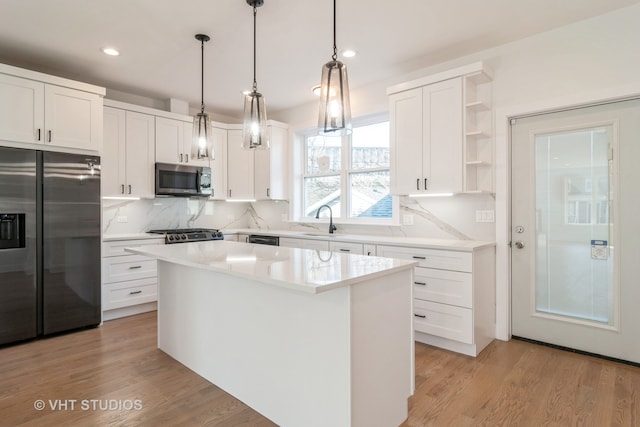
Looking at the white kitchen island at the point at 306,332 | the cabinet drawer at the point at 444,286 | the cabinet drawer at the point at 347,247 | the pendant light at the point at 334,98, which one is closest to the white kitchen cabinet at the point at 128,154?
the white kitchen island at the point at 306,332

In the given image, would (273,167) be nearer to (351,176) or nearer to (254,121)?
(351,176)

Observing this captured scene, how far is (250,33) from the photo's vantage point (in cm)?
287

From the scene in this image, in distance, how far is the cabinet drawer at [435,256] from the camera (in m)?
2.80

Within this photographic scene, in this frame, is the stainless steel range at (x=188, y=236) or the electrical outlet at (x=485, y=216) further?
the stainless steel range at (x=188, y=236)

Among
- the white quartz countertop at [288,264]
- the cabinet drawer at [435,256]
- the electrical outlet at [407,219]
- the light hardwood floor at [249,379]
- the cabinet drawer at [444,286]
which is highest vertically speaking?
the electrical outlet at [407,219]

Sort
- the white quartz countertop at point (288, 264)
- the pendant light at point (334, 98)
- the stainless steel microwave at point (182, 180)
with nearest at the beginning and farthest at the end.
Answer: the white quartz countertop at point (288, 264)
the pendant light at point (334, 98)
the stainless steel microwave at point (182, 180)

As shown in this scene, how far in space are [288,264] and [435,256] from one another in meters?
1.57

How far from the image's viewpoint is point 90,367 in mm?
2627

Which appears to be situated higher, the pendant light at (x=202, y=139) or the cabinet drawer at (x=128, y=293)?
the pendant light at (x=202, y=139)

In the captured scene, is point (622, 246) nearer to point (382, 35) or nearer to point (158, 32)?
point (382, 35)

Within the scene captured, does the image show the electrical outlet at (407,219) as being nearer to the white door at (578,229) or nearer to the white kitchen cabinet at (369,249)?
the white kitchen cabinet at (369,249)

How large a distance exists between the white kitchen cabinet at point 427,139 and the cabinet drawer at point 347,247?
0.70 metres

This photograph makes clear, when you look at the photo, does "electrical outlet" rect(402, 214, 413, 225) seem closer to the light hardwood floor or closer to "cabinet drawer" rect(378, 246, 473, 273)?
"cabinet drawer" rect(378, 246, 473, 273)

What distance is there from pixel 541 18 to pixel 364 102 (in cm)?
187
